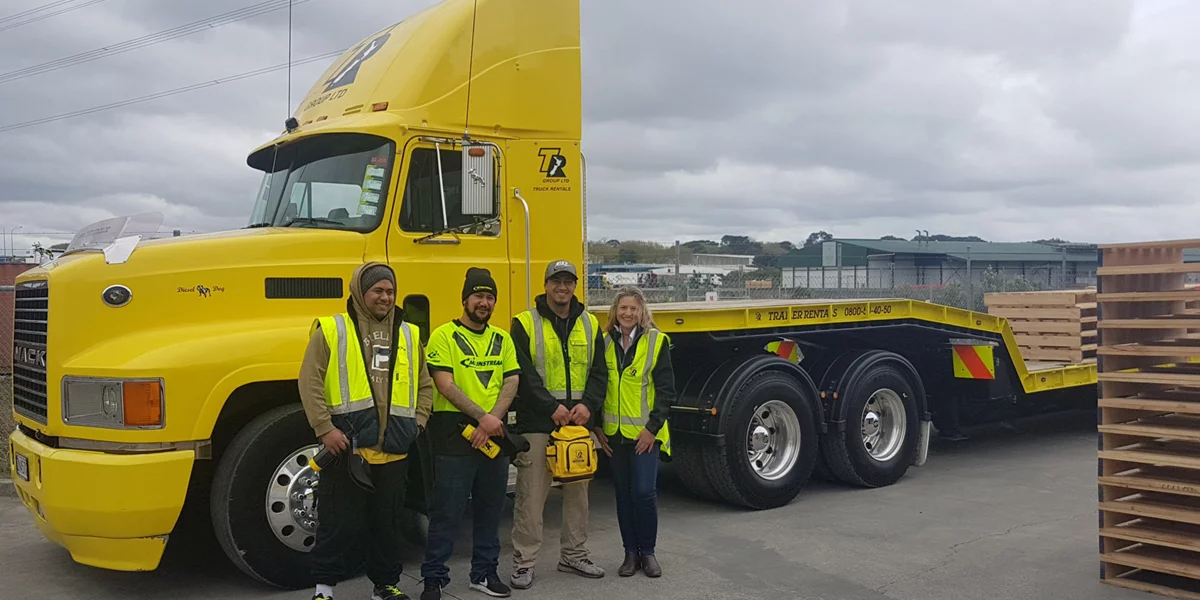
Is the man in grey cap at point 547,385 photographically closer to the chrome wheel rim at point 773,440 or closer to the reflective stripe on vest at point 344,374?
the reflective stripe on vest at point 344,374

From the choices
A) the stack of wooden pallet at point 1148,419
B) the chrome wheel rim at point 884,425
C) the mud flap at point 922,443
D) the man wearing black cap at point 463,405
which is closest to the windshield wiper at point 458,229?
the man wearing black cap at point 463,405

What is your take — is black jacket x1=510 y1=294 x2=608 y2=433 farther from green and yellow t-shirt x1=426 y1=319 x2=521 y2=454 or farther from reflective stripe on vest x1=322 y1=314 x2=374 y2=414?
reflective stripe on vest x1=322 y1=314 x2=374 y2=414

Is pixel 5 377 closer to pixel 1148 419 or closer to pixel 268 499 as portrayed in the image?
pixel 268 499

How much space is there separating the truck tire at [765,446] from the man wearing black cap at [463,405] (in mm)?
2482

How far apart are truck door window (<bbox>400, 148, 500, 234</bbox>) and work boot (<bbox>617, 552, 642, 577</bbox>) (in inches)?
90.8

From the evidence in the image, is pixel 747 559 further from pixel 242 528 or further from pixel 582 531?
pixel 242 528

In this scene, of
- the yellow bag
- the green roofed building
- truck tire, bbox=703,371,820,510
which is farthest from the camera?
the green roofed building

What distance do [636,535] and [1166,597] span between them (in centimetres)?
290

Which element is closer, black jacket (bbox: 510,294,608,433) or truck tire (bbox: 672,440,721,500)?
black jacket (bbox: 510,294,608,433)

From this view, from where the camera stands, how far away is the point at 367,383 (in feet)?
15.7

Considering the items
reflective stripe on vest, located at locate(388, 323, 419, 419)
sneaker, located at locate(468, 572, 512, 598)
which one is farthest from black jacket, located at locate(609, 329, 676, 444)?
reflective stripe on vest, located at locate(388, 323, 419, 419)

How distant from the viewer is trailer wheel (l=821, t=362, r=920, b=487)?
809cm

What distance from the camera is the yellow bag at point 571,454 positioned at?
539 centimetres

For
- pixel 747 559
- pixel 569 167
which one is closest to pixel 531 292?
pixel 569 167
